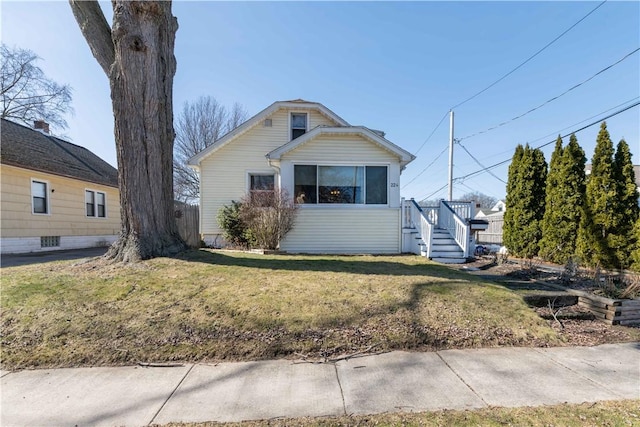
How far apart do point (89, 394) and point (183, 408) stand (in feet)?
3.26

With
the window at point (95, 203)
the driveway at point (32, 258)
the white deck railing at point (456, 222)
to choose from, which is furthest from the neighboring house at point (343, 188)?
the window at point (95, 203)

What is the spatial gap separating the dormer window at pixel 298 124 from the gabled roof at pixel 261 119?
35cm

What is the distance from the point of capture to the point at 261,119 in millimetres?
12180

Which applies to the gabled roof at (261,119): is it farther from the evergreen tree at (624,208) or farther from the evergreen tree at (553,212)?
the evergreen tree at (624,208)

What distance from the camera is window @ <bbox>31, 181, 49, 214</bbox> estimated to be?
1140 centimetres

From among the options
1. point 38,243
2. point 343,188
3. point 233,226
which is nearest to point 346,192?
point 343,188

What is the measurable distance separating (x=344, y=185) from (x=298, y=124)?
14.4 ft

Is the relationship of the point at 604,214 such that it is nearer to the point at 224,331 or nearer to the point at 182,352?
the point at 224,331

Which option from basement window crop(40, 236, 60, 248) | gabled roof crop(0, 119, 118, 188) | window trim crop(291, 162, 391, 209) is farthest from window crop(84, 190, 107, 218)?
window trim crop(291, 162, 391, 209)

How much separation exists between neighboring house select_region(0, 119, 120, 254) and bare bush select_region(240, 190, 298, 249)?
8730 mm

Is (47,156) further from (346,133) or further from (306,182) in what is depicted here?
(346,133)

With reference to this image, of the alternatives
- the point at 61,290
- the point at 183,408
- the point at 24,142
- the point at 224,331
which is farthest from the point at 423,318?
the point at 24,142

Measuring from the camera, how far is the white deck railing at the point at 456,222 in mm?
8505

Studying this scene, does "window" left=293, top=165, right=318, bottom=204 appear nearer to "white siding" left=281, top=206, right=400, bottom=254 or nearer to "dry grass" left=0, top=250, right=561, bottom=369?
"white siding" left=281, top=206, right=400, bottom=254
